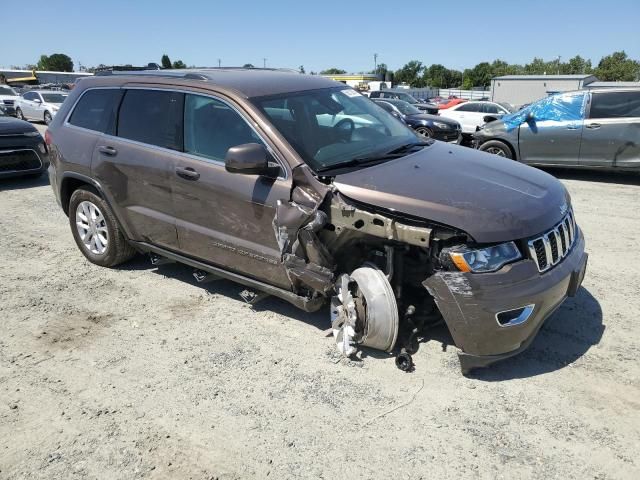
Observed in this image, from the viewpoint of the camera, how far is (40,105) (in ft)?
65.4

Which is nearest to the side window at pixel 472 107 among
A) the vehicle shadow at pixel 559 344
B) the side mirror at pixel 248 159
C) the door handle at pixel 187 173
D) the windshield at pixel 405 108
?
the windshield at pixel 405 108

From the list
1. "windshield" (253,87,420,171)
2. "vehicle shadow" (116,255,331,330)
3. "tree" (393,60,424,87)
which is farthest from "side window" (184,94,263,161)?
"tree" (393,60,424,87)

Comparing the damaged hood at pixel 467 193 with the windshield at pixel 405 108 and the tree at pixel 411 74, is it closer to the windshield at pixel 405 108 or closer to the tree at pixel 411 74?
the windshield at pixel 405 108

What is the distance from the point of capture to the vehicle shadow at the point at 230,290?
13.3 feet

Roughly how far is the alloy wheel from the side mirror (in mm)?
2145

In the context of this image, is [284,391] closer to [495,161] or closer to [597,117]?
[495,161]

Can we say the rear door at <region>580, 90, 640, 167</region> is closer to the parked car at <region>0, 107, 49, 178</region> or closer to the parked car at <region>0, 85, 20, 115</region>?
the parked car at <region>0, 107, 49, 178</region>

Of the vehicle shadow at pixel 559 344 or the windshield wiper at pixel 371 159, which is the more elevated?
the windshield wiper at pixel 371 159

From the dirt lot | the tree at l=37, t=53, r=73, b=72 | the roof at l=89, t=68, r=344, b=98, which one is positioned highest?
the tree at l=37, t=53, r=73, b=72

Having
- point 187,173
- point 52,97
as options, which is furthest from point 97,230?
point 52,97

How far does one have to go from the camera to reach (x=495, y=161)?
12.7 ft

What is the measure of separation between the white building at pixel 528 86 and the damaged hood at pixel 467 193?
3791 centimetres

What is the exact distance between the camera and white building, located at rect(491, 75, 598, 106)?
37.5 meters

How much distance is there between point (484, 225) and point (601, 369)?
4.40 feet
